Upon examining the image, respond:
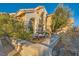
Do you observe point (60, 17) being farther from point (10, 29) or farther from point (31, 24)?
point (10, 29)

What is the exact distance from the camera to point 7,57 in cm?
180

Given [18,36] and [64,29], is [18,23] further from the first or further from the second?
[64,29]

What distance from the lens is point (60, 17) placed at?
6.05 feet

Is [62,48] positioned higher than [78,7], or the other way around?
[78,7]

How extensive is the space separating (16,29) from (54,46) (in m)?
0.29

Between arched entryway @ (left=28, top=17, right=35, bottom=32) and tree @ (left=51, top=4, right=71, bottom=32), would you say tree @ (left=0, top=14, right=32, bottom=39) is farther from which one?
tree @ (left=51, top=4, right=71, bottom=32)

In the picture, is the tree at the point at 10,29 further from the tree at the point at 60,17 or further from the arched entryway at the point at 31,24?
the tree at the point at 60,17

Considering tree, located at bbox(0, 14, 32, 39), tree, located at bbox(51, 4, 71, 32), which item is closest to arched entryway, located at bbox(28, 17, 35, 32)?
tree, located at bbox(0, 14, 32, 39)

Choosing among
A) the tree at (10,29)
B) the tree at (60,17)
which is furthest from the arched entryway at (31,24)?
the tree at (60,17)

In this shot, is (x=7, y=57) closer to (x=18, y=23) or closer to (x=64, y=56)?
(x=18, y=23)

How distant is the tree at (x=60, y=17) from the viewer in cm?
183

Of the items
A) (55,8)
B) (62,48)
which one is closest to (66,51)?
(62,48)

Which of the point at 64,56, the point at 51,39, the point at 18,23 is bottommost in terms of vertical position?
the point at 64,56

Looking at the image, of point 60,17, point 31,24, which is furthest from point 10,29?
point 60,17
